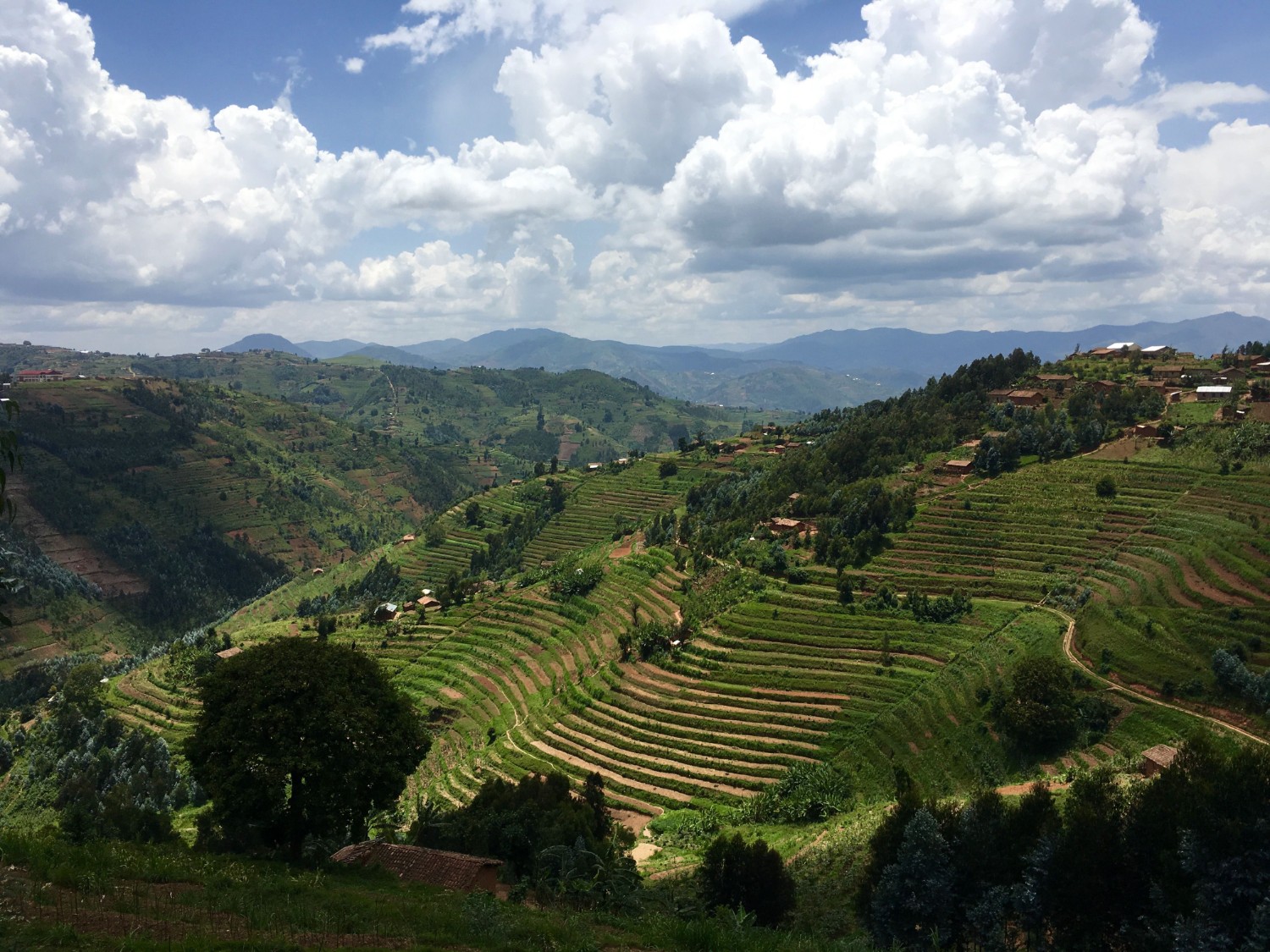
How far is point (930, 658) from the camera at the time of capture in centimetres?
4275

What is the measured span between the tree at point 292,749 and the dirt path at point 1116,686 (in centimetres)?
3454

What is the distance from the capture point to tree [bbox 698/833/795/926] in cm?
2302

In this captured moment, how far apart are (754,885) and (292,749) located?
15233 mm

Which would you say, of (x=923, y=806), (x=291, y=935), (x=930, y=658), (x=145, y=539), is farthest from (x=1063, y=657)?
(x=145, y=539)

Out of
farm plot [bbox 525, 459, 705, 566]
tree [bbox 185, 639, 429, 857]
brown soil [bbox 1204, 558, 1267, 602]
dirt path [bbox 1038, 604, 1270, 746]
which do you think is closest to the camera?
tree [bbox 185, 639, 429, 857]

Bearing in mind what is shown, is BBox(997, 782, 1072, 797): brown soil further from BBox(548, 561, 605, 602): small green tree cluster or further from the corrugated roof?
BBox(548, 561, 605, 602): small green tree cluster

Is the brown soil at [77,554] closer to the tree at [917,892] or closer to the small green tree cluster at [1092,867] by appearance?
the tree at [917,892]

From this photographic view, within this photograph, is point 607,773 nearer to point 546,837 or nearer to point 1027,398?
point 546,837

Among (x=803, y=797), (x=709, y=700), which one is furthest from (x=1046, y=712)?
(x=709, y=700)

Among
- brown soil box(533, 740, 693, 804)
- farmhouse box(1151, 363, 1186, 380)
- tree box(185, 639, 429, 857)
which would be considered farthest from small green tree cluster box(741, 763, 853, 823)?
farmhouse box(1151, 363, 1186, 380)

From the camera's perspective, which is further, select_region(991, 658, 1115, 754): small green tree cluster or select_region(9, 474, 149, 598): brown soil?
select_region(9, 474, 149, 598): brown soil

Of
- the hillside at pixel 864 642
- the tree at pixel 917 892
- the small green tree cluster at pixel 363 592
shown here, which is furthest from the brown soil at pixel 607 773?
the small green tree cluster at pixel 363 592

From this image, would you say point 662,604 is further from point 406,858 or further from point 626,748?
point 406,858

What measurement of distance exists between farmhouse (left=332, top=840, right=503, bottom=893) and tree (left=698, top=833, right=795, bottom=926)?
7.30 m
